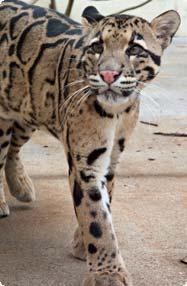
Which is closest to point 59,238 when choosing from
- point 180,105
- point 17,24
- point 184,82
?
point 17,24

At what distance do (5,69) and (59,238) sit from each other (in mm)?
1095

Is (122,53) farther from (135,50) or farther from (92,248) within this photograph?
(92,248)

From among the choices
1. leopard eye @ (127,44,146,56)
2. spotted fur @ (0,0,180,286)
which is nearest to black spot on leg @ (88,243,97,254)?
spotted fur @ (0,0,180,286)

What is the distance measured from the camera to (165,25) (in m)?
4.16

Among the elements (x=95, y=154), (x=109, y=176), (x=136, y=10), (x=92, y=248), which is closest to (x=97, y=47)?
(x=95, y=154)

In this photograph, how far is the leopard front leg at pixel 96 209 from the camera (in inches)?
163

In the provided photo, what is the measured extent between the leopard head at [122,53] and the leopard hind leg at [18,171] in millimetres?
1436

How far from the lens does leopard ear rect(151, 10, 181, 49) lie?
4.13m

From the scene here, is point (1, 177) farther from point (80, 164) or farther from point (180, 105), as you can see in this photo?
point (180, 105)

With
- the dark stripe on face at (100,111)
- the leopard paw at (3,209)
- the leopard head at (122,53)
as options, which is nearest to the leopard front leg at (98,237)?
the dark stripe on face at (100,111)

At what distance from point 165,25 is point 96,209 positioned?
101 centimetres

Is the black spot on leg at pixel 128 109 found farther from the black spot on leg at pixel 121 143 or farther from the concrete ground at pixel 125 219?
the concrete ground at pixel 125 219

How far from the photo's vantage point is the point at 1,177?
540 centimetres

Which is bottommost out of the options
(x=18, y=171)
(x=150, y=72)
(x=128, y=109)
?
(x=18, y=171)
